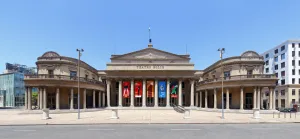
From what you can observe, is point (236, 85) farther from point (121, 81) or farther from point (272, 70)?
point (272, 70)

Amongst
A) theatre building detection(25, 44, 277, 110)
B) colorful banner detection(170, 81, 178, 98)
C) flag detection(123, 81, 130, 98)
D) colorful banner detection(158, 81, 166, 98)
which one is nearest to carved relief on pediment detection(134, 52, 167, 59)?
theatre building detection(25, 44, 277, 110)

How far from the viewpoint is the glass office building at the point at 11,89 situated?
70750 millimetres

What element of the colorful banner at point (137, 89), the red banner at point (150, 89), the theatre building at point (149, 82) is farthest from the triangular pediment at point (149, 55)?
the colorful banner at point (137, 89)

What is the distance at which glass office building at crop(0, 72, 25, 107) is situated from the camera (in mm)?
70750

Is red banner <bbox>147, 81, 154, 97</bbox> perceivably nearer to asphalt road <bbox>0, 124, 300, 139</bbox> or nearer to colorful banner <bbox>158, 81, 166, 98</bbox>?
colorful banner <bbox>158, 81, 166, 98</bbox>

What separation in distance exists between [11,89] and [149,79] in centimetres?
6431

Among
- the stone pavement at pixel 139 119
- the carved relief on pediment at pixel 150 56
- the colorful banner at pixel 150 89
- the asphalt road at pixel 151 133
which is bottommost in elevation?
the stone pavement at pixel 139 119

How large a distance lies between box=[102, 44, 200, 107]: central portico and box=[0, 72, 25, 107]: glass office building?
5049 centimetres

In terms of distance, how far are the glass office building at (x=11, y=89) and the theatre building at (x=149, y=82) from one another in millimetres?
44320

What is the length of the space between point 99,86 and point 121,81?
20.2 feet

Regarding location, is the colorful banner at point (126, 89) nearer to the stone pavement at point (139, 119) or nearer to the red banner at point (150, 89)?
the red banner at point (150, 89)

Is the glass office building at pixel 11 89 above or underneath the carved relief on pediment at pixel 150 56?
underneath

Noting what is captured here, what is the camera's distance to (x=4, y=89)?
7238 centimetres

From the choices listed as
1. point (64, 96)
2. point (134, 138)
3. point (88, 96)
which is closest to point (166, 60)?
point (88, 96)
